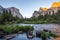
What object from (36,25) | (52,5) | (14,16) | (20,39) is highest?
(52,5)

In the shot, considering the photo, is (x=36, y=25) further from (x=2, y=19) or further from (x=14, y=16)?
(x=2, y=19)

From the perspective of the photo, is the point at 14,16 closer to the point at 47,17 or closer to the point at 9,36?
the point at 9,36

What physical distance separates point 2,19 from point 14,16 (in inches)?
15.3

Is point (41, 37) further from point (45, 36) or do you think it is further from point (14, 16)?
point (14, 16)

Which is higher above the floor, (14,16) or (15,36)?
(14,16)

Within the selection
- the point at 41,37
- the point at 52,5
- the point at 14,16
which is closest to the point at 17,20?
the point at 14,16

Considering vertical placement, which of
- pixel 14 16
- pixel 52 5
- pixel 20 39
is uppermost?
pixel 52 5

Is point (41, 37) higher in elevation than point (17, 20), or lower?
lower

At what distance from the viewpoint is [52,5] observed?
14.1ft

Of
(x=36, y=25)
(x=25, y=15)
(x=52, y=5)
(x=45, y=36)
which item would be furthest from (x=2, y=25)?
(x=52, y=5)

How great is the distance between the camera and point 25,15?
168 inches

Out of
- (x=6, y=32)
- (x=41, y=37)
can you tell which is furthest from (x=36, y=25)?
(x=6, y=32)

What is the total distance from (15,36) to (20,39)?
0.61 ft

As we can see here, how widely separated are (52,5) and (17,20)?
1163 millimetres
